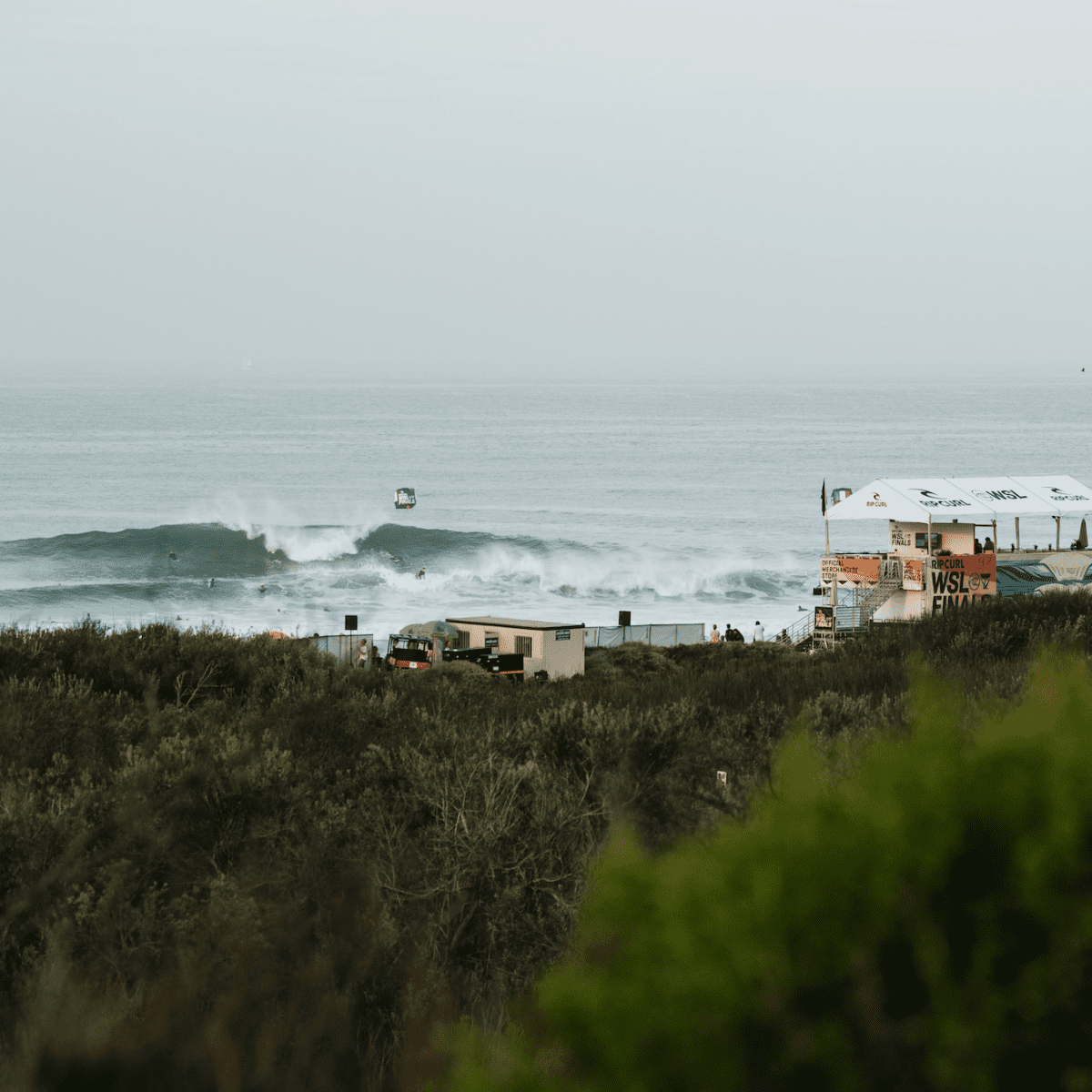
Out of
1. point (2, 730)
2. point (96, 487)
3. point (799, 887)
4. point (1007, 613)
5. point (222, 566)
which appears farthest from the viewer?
point (96, 487)

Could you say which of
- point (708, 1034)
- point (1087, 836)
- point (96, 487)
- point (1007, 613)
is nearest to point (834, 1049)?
point (708, 1034)

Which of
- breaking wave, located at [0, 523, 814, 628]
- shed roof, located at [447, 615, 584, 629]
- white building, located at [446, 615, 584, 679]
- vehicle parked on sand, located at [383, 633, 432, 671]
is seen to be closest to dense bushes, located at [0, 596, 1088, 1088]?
vehicle parked on sand, located at [383, 633, 432, 671]

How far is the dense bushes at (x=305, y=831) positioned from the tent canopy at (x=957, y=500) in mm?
12153

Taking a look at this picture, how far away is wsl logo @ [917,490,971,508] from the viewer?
26.4 meters

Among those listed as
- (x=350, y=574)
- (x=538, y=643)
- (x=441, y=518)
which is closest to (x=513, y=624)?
(x=538, y=643)

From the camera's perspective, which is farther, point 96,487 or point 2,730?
point 96,487

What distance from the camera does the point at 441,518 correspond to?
78.2 meters

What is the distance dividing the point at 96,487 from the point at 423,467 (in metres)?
29.8

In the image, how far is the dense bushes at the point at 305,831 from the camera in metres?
4.43

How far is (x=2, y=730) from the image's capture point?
9742 mm

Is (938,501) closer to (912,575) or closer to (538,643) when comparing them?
(912,575)

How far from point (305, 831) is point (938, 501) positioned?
71.0 ft

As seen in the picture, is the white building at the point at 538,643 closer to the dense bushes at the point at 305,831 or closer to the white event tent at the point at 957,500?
the white event tent at the point at 957,500

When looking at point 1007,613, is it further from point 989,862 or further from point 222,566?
point 222,566
